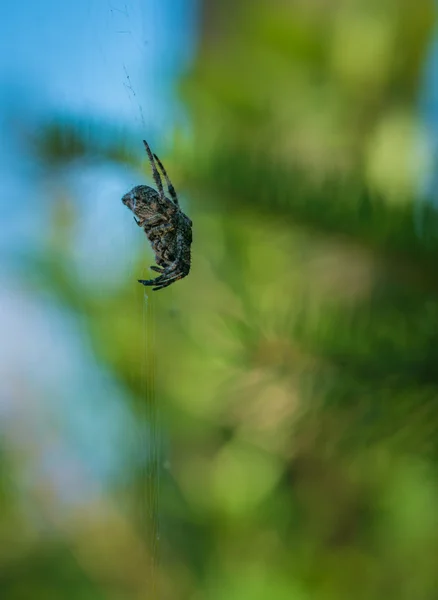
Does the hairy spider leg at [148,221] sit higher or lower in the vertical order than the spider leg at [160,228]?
higher

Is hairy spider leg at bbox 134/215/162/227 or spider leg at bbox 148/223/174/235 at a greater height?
hairy spider leg at bbox 134/215/162/227

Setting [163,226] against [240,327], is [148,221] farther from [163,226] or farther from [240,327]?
[240,327]

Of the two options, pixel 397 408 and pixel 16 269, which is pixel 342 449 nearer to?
pixel 397 408

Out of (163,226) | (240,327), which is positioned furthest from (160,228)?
(240,327)

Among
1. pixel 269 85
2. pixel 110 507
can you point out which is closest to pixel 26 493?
pixel 110 507
